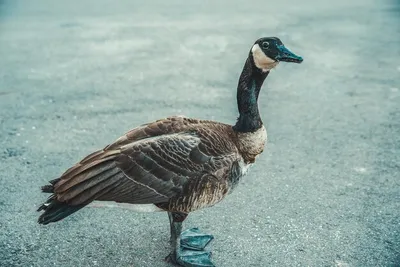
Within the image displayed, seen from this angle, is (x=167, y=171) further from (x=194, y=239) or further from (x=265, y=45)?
(x=265, y=45)

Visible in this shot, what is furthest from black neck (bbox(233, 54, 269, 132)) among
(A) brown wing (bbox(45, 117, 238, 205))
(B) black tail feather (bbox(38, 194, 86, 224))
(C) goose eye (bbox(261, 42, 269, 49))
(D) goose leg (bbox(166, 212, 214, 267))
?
(B) black tail feather (bbox(38, 194, 86, 224))

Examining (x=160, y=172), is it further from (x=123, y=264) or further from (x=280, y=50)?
(x=280, y=50)

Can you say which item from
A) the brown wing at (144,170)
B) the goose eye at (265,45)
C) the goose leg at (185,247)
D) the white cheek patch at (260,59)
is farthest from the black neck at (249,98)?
the goose leg at (185,247)

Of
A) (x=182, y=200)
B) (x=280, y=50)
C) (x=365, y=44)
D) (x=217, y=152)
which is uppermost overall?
(x=280, y=50)

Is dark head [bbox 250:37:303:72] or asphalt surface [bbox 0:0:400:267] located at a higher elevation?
dark head [bbox 250:37:303:72]

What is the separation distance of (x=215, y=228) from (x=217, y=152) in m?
1.04

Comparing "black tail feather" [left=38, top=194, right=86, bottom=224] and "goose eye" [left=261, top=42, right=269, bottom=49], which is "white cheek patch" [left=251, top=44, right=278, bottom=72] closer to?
"goose eye" [left=261, top=42, right=269, bottom=49]

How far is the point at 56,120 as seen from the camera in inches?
288

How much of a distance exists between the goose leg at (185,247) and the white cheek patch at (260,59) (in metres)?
1.38

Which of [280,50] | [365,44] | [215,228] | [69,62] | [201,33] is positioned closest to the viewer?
[280,50]

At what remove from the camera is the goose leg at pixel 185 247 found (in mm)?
4383

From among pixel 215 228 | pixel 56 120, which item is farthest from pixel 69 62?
pixel 215 228

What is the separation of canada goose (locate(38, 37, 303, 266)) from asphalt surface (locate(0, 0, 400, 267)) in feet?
Answer: 2.14

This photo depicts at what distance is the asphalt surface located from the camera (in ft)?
15.5
